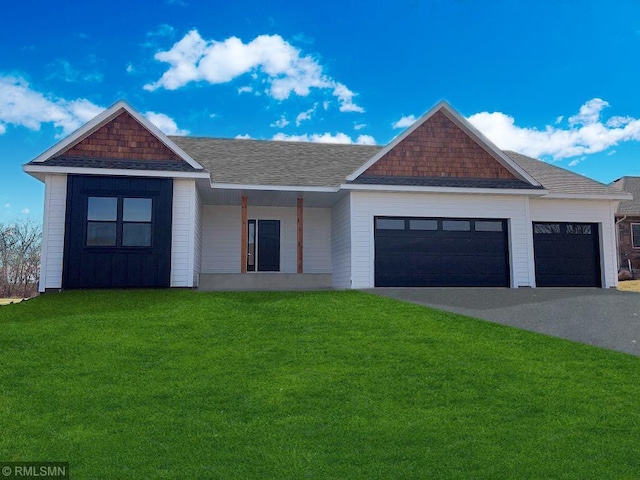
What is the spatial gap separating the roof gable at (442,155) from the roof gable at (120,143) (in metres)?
6.07

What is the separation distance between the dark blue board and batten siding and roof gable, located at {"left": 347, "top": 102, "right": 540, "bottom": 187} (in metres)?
6.30

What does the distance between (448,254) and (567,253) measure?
A: 4.75m

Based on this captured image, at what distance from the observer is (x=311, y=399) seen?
633 centimetres

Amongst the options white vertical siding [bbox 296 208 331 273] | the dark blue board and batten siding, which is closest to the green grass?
the dark blue board and batten siding

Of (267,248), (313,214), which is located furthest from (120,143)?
(313,214)

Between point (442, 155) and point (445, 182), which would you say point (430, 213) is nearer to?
point (445, 182)

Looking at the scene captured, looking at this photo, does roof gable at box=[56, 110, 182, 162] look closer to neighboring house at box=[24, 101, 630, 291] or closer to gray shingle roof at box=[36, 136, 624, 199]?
neighboring house at box=[24, 101, 630, 291]

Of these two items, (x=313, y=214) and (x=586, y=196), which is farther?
(x=313, y=214)

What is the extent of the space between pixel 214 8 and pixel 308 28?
4.05 meters

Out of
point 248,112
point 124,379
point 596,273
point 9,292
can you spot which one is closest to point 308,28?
point 248,112

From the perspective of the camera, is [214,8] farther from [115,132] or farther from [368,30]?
[368,30]

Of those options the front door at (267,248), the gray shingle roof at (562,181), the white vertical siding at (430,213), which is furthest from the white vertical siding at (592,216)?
the front door at (267,248)

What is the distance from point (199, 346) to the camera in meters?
8.59

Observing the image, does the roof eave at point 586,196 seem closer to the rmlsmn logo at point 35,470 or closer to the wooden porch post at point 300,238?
the wooden porch post at point 300,238
